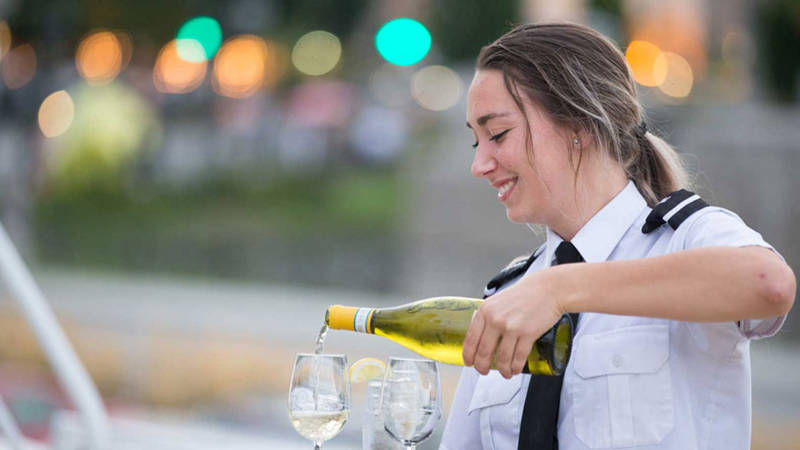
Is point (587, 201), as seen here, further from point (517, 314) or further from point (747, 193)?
point (747, 193)

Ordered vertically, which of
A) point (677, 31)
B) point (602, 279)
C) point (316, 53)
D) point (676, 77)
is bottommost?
point (602, 279)

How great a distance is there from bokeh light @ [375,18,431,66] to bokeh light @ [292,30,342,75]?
91cm

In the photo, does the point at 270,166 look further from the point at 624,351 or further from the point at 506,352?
the point at 506,352

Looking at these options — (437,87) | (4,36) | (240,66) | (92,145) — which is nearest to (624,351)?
(437,87)

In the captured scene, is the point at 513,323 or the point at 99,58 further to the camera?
the point at 99,58

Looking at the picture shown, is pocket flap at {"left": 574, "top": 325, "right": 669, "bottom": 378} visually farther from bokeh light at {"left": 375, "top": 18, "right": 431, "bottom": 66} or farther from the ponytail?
bokeh light at {"left": 375, "top": 18, "right": 431, "bottom": 66}

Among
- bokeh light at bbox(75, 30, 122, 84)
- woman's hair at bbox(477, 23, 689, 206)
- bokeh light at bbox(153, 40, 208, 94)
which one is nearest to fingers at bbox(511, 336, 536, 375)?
woman's hair at bbox(477, 23, 689, 206)

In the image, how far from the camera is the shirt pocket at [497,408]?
1.79 meters

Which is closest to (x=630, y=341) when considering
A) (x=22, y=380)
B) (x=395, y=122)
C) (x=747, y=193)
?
(x=22, y=380)

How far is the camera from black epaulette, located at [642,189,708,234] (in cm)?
167

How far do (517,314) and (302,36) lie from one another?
60.4ft

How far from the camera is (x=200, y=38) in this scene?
63.8ft

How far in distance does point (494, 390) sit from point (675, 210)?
1.54ft

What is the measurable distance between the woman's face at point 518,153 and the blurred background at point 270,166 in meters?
6.61
